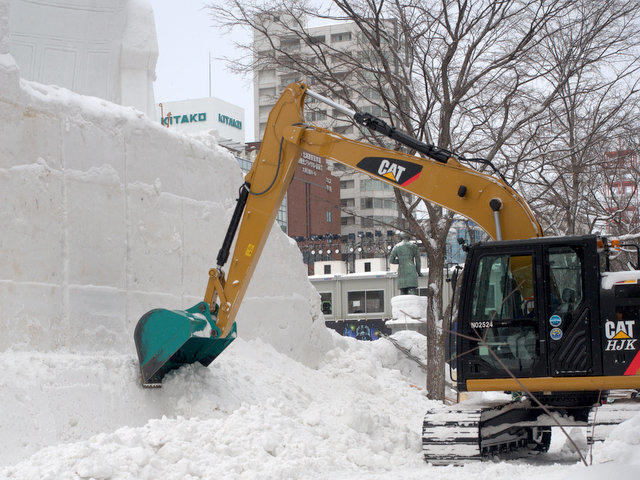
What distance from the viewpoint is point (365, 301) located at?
3228cm

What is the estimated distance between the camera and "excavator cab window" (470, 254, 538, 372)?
823cm

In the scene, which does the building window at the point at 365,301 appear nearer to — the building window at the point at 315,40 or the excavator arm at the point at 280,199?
the building window at the point at 315,40

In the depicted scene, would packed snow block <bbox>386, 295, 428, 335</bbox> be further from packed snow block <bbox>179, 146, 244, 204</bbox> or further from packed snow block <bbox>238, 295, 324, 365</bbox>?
packed snow block <bbox>179, 146, 244, 204</bbox>

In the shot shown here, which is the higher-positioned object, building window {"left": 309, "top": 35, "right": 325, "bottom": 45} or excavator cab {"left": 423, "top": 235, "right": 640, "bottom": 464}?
building window {"left": 309, "top": 35, "right": 325, "bottom": 45}

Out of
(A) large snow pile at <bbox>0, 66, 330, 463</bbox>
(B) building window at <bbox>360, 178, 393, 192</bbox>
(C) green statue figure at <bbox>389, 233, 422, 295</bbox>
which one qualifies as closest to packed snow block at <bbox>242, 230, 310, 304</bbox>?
(A) large snow pile at <bbox>0, 66, 330, 463</bbox>

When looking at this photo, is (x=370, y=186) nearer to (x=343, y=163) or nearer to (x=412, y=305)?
(x=412, y=305)

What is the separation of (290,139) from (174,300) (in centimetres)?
264

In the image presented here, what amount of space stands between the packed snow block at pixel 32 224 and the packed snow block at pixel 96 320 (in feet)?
1.13

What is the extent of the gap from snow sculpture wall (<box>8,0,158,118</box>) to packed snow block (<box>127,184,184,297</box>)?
5.40 ft

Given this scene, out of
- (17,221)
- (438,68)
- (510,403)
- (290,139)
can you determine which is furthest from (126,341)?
(438,68)

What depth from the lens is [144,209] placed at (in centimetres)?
1023

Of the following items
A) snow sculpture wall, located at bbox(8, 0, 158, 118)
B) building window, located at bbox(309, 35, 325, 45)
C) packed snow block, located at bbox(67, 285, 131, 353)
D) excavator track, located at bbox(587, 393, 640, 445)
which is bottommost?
excavator track, located at bbox(587, 393, 640, 445)

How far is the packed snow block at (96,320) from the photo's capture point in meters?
8.95

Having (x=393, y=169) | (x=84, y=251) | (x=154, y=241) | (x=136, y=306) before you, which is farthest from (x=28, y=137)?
(x=393, y=169)
